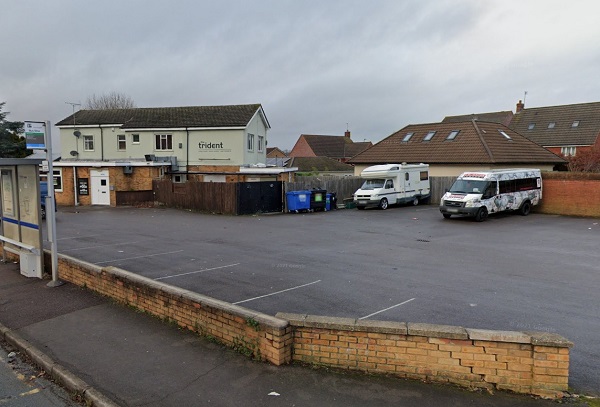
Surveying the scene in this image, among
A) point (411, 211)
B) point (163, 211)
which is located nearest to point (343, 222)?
point (411, 211)

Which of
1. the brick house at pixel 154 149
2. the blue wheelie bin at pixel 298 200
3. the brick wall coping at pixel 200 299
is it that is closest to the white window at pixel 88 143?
the brick house at pixel 154 149

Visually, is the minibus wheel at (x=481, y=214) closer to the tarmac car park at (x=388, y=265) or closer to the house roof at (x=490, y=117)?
the tarmac car park at (x=388, y=265)

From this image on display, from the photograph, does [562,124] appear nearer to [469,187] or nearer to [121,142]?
[469,187]

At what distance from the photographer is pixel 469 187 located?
2077 cm

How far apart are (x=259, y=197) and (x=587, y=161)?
2737 cm

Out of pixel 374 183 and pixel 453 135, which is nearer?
pixel 374 183

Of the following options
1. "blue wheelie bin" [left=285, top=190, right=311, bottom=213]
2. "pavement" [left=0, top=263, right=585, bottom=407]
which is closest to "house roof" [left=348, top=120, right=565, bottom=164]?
"blue wheelie bin" [left=285, top=190, right=311, bottom=213]

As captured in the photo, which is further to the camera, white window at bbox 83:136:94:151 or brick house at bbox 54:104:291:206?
white window at bbox 83:136:94:151

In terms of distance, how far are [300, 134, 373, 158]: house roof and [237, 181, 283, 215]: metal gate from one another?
50.0m

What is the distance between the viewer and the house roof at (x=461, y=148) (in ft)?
96.0

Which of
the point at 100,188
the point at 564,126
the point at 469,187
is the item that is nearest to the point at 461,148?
the point at 469,187

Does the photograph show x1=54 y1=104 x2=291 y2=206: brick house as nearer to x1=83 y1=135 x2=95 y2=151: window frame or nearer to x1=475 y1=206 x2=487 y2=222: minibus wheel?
x1=83 y1=135 x2=95 y2=151: window frame

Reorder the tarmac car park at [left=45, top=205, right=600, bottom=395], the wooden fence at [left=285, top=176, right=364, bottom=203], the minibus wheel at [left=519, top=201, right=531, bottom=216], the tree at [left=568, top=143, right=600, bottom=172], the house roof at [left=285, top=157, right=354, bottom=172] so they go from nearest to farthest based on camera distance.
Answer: the tarmac car park at [left=45, top=205, right=600, bottom=395] → the minibus wheel at [left=519, top=201, right=531, bottom=216] → the wooden fence at [left=285, top=176, right=364, bottom=203] → the tree at [left=568, top=143, right=600, bottom=172] → the house roof at [left=285, top=157, right=354, bottom=172]

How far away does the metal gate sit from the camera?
24066 mm
